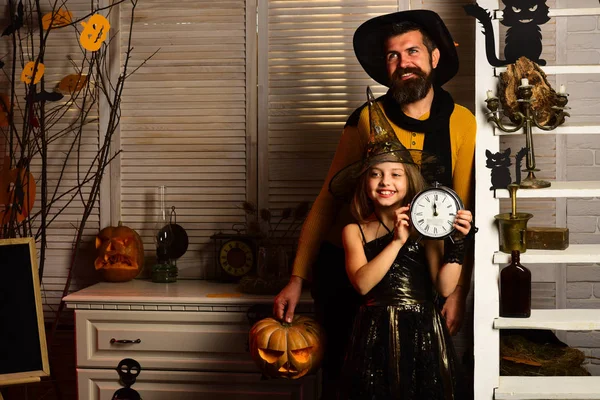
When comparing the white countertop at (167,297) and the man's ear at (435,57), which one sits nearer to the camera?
the man's ear at (435,57)

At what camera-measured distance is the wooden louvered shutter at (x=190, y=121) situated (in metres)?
3.36

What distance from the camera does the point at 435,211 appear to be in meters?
2.17

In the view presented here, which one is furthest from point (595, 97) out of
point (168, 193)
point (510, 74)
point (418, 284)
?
point (168, 193)

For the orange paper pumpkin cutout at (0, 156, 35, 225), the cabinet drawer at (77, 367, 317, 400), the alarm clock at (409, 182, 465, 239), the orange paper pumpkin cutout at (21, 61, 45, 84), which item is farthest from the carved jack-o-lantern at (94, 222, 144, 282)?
the alarm clock at (409, 182, 465, 239)

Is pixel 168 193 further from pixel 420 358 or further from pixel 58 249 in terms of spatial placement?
pixel 420 358

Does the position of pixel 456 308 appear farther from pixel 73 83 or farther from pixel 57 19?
pixel 57 19

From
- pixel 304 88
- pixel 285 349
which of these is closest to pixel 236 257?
pixel 304 88

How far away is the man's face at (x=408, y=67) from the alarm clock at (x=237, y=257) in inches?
42.6

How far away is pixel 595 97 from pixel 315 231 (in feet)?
4.47

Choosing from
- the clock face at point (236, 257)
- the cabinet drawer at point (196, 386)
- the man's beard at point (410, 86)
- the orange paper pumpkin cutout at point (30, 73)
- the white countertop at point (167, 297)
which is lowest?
the cabinet drawer at point (196, 386)

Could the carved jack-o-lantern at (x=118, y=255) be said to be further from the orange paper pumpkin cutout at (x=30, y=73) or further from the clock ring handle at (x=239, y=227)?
the orange paper pumpkin cutout at (x=30, y=73)

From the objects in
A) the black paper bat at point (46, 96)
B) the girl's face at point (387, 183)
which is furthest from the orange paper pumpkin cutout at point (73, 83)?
the girl's face at point (387, 183)

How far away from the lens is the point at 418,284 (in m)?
2.32

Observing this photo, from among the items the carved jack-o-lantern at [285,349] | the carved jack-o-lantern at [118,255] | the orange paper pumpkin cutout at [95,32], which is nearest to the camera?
the carved jack-o-lantern at [285,349]
